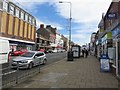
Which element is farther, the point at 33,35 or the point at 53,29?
the point at 53,29

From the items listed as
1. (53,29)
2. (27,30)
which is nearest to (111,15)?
(27,30)

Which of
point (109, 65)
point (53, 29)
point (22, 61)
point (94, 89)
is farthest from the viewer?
point (53, 29)

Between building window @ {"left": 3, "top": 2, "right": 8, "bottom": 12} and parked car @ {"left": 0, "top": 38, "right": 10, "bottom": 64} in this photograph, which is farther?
building window @ {"left": 3, "top": 2, "right": 8, "bottom": 12}

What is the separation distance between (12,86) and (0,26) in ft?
142

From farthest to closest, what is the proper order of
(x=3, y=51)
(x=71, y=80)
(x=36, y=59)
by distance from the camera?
→ (x=36, y=59) < (x=3, y=51) < (x=71, y=80)

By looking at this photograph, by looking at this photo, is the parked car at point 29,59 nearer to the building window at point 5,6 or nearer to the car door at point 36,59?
the car door at point 36,59

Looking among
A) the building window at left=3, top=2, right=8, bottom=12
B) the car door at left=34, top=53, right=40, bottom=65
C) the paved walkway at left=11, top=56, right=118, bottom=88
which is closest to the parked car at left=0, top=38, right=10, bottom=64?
→ the car door at left=34, top=53, right=40, bottom=65

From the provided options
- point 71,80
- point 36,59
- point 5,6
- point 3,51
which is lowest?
point 71,80

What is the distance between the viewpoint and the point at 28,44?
240 feet

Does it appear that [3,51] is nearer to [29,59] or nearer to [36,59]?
[29,59]

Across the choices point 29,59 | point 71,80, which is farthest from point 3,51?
point 71,80

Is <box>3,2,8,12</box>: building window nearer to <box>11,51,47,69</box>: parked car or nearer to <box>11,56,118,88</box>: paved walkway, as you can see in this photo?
<box>11,51,47,69</box>: parked car

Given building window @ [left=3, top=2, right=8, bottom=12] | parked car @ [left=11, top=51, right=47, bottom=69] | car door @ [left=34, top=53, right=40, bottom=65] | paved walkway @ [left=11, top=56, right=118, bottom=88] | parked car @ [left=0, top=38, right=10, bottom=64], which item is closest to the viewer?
paved walkway @ [left=11, top=56, right=118, bottom=88]

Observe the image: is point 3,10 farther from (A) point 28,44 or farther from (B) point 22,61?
(B) point 22,61
